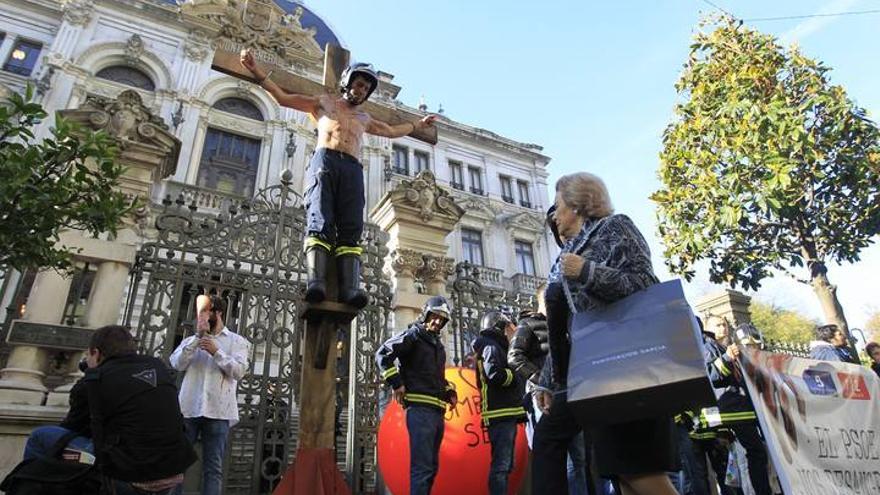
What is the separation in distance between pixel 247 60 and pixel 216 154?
17.5m

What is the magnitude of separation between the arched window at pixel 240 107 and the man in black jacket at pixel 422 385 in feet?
63.6

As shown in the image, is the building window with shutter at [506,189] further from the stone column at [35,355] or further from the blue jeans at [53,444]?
the blue jeans at [53,444]

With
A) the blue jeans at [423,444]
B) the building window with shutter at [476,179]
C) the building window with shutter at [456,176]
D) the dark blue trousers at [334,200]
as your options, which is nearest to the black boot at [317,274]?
the dark blue trousers at [334,200]

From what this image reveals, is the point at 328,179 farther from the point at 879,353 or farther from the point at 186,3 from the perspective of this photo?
the point at 186,3

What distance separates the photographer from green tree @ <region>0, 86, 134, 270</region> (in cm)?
388

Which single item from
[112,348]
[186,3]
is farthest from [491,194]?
[112,348]

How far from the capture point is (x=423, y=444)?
4.13m

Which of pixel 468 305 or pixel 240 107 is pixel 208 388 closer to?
pixel 468 305

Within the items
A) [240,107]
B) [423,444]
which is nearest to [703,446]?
[423,444]

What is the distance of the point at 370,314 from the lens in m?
6.82

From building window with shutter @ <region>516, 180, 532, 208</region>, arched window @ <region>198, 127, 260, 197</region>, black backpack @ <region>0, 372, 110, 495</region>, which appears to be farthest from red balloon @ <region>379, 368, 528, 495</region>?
building window with shutter @ <region>516, 180, 532, 208</region>

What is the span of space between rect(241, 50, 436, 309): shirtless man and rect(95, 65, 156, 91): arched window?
63.4ft

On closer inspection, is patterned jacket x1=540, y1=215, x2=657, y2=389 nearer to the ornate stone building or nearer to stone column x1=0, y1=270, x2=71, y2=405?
the ornate stone building

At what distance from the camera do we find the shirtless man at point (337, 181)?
144 inches
